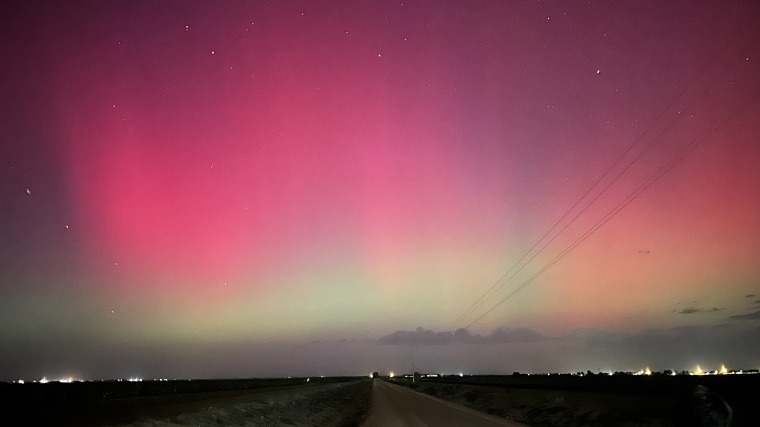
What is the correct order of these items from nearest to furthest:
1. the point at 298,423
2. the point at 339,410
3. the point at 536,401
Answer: the point at 298,423
the point at 536,401
the point at 339,410

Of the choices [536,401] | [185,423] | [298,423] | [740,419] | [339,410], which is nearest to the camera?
[740,419]

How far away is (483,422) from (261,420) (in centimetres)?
1175

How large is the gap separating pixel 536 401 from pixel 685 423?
33860mm

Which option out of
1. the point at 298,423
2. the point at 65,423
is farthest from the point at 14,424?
the point at 298,423

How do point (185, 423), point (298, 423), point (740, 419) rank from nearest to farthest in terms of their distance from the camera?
point (740, 419) < point (185, 423) < point (298, 423)

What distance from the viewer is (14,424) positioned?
771 inches

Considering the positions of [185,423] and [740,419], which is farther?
[185,423]

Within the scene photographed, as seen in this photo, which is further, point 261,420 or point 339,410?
point 339,410

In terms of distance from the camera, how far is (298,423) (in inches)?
1128

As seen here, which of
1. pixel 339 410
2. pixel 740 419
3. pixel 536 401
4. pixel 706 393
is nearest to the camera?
pixel 706 393

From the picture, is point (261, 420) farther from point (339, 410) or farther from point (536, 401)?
point (536, 401)

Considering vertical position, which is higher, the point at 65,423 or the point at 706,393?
the point at 706,393

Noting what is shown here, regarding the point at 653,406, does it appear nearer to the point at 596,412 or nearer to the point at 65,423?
the point at 596,412

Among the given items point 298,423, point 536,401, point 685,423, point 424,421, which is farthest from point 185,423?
point 536,401
